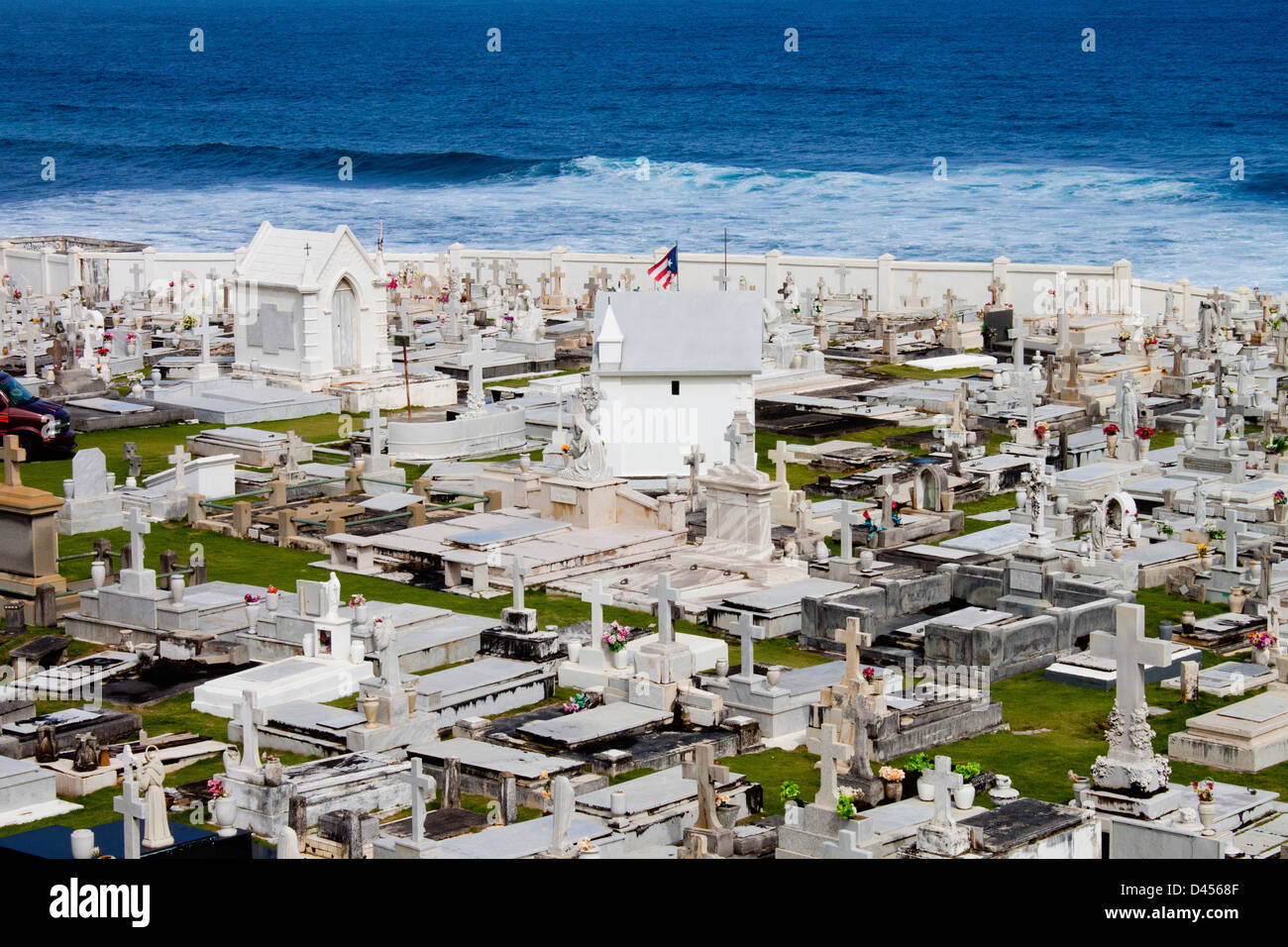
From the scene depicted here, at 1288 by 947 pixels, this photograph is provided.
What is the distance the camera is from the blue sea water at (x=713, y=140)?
8888 cm

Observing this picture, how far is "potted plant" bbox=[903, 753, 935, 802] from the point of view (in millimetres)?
14492

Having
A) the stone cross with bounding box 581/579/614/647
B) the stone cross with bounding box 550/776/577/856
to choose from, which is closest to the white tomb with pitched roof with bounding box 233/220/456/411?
the stone cross with bounding box 581/579/614/647

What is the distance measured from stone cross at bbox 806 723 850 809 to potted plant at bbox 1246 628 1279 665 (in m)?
6.18

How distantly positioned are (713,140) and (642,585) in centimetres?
10643

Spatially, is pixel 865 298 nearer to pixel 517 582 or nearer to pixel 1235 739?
pixel 517 582

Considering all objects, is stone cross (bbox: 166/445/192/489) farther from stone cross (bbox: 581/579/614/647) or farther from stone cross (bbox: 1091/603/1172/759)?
stone cross (bbox: 1091/603/1172/759)

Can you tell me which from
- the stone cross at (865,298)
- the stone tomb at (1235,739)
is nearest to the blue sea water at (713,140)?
the stone cross at (865,298)

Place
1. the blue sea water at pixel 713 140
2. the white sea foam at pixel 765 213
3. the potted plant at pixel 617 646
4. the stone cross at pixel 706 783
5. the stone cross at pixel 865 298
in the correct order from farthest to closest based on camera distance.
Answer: the blue sea water at pixel 713 140
the white sea foam at pixel 765 213
the stone cross at pixel 865 298
the potted plant at pixel 617 646
the stone cross at pixel 706 783

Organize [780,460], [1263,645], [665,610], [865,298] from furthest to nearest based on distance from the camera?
[865,298] → [780,460] → [1263,645] → [665,610]

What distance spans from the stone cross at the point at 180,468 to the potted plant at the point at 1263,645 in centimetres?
1503

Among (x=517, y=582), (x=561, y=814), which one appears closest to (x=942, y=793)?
(x=561, y=814)

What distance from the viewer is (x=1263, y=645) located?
19312mm

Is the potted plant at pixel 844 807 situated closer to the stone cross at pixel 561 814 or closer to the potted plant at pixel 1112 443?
the stone cross at pixel 561 814
